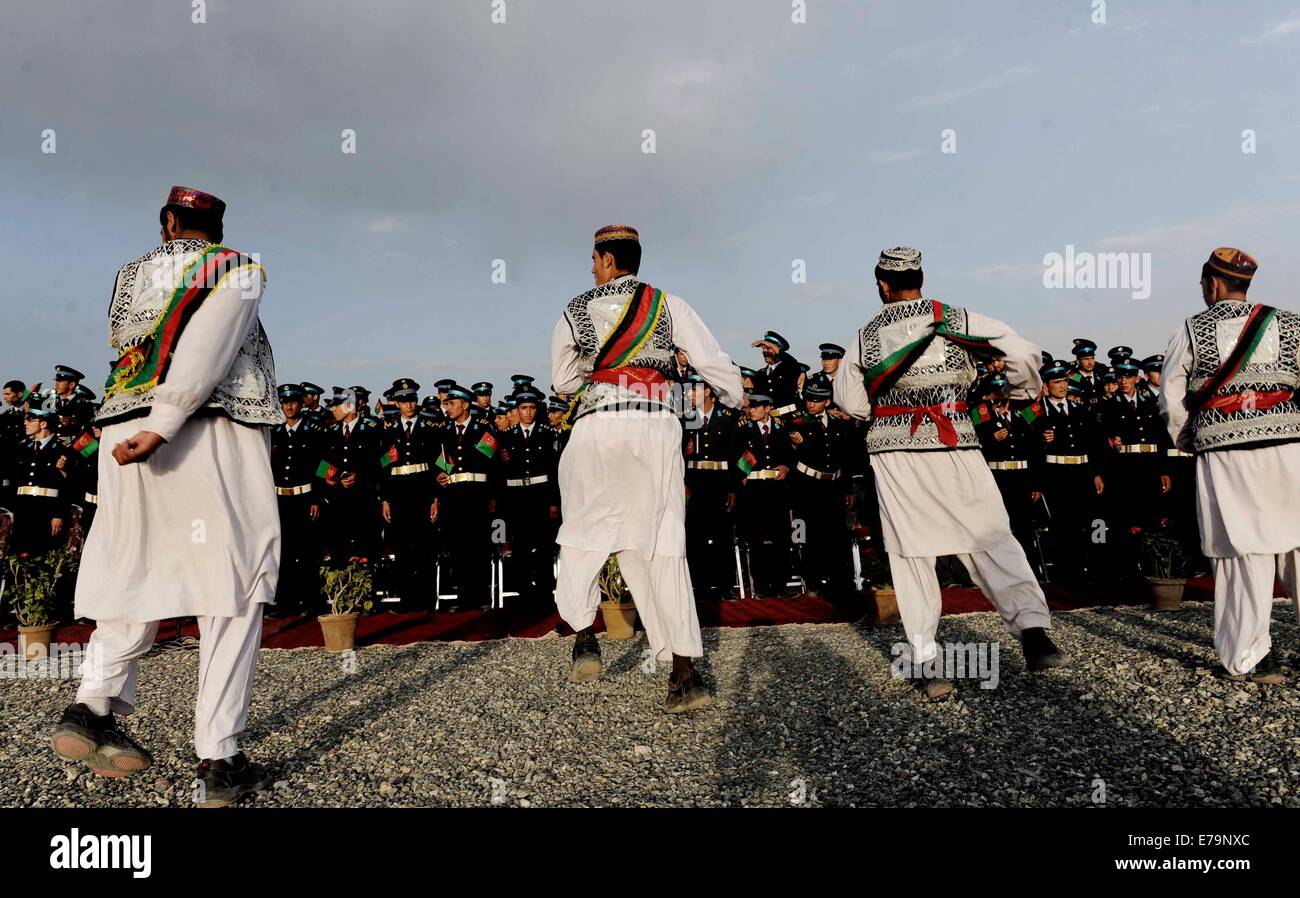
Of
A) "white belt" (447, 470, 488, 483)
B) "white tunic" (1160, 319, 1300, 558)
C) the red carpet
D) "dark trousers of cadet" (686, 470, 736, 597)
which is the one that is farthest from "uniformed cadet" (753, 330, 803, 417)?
"white tunic" (1160, 319, 1300, 558)

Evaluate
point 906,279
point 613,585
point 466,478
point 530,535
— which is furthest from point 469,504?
point 906,279

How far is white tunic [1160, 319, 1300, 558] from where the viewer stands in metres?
4.33

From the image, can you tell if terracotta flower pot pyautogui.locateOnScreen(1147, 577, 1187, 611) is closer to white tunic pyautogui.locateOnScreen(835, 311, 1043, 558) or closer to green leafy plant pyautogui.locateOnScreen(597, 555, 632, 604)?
white tunic pyautogui.locateOnScreen(835, 311, 1043, 558)

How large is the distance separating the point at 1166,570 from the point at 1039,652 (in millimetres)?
3303

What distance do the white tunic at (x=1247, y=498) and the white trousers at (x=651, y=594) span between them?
2.76 metres

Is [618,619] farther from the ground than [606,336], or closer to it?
closer to it

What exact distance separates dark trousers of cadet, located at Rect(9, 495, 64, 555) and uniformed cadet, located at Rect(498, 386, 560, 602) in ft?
16.5

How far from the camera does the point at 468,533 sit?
982 cm

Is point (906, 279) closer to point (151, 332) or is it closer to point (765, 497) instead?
point (151, 332)

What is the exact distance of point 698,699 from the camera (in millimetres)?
4188

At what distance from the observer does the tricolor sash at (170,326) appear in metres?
3.14
